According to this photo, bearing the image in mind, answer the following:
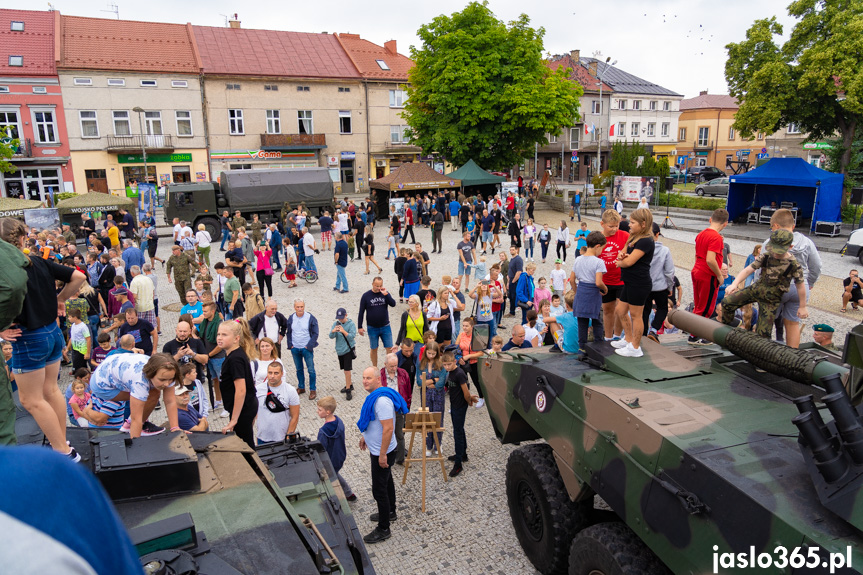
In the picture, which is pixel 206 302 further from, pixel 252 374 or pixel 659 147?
pixel 659 147

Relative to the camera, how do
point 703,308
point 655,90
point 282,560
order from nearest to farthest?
point 282,560 < point 703,308 < point 655,90

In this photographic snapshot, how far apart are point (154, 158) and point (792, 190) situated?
3525 cm

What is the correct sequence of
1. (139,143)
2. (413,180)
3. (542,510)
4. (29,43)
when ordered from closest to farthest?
(542,510) < (413,180) < (29,43) < (139,143)

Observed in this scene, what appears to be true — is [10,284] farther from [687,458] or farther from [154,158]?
[154,158]

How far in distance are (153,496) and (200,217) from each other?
22774 millimetres

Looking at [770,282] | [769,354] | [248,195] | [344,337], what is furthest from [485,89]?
[769,354]

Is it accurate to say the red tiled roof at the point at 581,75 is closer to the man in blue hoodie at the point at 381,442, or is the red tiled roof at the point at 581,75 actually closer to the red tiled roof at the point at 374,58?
the red tiled roof at the point at 374,58

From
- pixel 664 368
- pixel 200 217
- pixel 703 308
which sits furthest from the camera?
pixel 200 217

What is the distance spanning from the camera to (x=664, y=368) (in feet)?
18.0

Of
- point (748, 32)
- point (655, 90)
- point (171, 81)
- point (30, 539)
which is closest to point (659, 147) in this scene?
point (655, 90)

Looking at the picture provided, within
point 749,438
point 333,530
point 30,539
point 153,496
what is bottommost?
point 333,530

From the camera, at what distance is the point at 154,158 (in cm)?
3703

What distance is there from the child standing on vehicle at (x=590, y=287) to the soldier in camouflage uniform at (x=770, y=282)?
132 centimetres

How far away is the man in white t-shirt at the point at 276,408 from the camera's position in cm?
673
